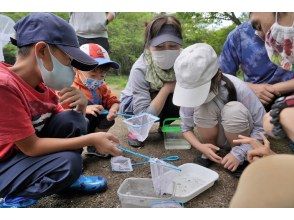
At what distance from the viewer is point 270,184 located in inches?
37.8

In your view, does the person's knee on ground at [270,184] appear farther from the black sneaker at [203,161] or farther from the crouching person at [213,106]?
the black sneaker at [203,161]

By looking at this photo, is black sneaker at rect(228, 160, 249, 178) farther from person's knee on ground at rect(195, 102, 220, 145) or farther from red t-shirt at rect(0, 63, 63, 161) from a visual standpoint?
red t-shirt at rect(0, 63, 63, 161)

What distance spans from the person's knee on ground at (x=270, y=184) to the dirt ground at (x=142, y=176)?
2.89ft

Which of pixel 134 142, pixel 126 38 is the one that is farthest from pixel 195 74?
pixel 126 38

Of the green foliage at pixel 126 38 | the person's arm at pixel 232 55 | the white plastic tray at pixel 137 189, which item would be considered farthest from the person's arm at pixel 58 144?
the green foliage at pixel 126 38

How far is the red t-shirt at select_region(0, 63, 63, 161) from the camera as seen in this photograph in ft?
5.43

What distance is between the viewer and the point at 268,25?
2.22m

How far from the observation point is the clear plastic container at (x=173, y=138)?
2.70 meters

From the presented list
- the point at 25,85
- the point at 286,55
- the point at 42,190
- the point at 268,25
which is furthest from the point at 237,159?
the point at 25,85

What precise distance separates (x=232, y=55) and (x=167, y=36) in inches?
21.4

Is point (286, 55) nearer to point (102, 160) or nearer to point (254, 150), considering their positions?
point (254, 150)

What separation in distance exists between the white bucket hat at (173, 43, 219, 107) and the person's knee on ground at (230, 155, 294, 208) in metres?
1.18

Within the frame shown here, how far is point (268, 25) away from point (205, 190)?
3.56 feet

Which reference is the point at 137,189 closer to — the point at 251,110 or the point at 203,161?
the point at 203,161
